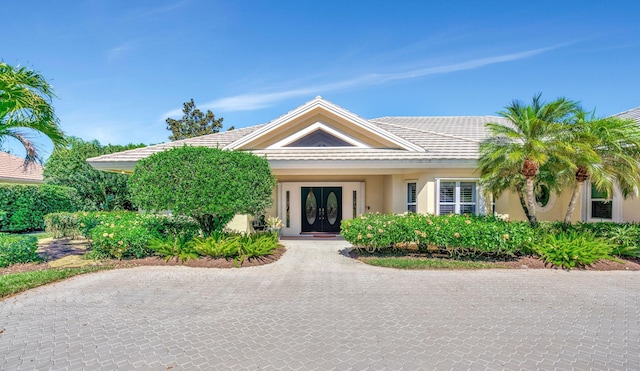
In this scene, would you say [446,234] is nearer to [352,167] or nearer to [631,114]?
[352,167]

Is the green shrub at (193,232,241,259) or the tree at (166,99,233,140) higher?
the tree at (166,99,233,140)

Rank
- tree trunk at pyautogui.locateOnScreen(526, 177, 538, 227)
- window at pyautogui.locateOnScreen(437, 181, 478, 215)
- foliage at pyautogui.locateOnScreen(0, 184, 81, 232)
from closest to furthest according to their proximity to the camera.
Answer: tree trunk at pyautogui.locateOnScreen(526, 177, 538, 227) < window at pyautogui.locateOnScreen(437, 181, 478, 215) < foliage at pyautogui.locateOnScreen(0, 184, 81, 232)

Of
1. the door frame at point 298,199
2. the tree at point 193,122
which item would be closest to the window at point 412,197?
the door frame at point 298,199

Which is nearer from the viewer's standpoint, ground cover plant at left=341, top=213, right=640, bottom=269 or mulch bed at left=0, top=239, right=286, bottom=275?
mulch bed at left=0, top=239, right=286, bottom=275

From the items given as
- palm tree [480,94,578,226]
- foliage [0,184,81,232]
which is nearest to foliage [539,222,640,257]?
palm tree [480,94,578,226]

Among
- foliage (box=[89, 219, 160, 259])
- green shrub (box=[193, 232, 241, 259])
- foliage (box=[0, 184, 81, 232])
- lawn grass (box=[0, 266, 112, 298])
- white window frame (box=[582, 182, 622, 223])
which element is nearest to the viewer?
lawn grass (box=[0, 266, 112, 298])

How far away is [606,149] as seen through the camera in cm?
926

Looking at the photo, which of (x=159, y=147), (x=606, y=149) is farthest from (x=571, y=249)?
(x=159, y=147)

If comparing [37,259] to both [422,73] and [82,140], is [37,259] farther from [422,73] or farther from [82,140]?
[422,73]

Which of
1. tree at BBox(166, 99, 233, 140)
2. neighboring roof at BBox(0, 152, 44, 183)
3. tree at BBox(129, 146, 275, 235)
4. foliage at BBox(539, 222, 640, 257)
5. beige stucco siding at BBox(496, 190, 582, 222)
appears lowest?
foliage at BBox(539, 222, 640, 257)

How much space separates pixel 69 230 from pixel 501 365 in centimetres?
1638

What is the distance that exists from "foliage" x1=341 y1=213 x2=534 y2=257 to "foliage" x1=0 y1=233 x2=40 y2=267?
897cm

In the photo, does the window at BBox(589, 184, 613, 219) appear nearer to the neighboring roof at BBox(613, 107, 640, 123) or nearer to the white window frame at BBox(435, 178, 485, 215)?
the white window frame at BBox(435, 178, 485, 215)

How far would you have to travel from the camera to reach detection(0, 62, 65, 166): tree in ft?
25.0
